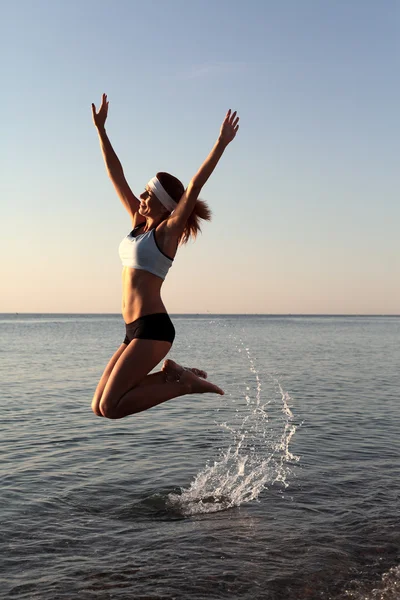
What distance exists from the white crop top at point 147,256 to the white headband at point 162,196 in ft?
1.12

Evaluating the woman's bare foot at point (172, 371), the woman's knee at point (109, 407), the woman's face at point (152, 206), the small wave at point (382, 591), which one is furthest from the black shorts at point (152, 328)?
the small wave at point (382, 591)

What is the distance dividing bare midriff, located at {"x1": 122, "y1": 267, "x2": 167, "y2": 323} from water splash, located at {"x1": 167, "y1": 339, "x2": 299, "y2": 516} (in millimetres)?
5082

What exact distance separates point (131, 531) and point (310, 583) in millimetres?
2994

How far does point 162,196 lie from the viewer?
22.9 ft

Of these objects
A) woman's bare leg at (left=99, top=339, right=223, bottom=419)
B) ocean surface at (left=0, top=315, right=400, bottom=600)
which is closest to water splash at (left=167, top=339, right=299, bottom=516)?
ocean surface at (left=0, top=315, right=400, bottom=600)

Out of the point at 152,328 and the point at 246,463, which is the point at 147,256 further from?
the point at 246,463

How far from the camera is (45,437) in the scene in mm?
16656

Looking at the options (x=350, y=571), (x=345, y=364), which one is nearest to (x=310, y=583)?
(x=350, y=571)

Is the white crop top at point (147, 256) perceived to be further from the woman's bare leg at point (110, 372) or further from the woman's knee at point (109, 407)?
the woman's knee at point (109, 407)

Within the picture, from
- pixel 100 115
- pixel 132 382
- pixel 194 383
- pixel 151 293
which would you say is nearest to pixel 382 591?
pixel 194 383

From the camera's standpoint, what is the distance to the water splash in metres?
11.5

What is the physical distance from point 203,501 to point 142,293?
5.80 metres

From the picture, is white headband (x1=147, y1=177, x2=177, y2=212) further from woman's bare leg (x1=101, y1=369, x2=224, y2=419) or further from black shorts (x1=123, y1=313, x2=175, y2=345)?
woman's bare leg (x1=101, y1=369, x2=224, y2=419)

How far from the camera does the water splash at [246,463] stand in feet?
37.8
